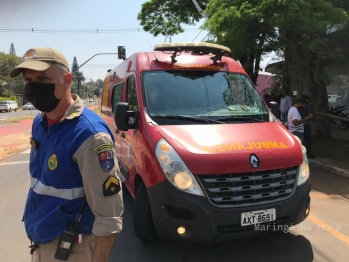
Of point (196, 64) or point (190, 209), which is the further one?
point (196, 64)

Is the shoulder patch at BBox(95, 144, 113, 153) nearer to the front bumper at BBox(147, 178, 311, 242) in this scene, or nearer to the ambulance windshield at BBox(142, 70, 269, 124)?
the front bumper at BBox(147, 178, 311, 242)

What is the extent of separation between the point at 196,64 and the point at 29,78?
2.85 m

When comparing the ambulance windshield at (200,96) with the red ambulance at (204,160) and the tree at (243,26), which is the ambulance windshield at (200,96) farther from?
the tree at (243,26)

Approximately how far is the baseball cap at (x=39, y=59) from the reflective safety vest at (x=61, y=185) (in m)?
0.31

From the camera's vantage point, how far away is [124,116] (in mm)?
3693

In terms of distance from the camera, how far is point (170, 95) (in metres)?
4.00

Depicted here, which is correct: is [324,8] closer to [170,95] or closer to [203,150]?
[170,95]

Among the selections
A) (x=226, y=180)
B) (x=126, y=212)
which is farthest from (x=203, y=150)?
(x=126, y=212)

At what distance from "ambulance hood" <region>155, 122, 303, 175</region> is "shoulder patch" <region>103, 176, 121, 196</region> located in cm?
134

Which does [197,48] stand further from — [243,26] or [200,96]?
[243,26]

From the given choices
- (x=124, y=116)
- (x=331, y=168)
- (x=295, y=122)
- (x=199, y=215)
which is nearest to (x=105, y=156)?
(x=199, y=215)

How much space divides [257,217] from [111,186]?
184cm

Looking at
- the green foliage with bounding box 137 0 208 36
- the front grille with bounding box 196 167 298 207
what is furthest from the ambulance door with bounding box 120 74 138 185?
the green foliage with bounding box 137 0 208 36

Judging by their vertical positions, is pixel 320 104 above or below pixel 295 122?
above
